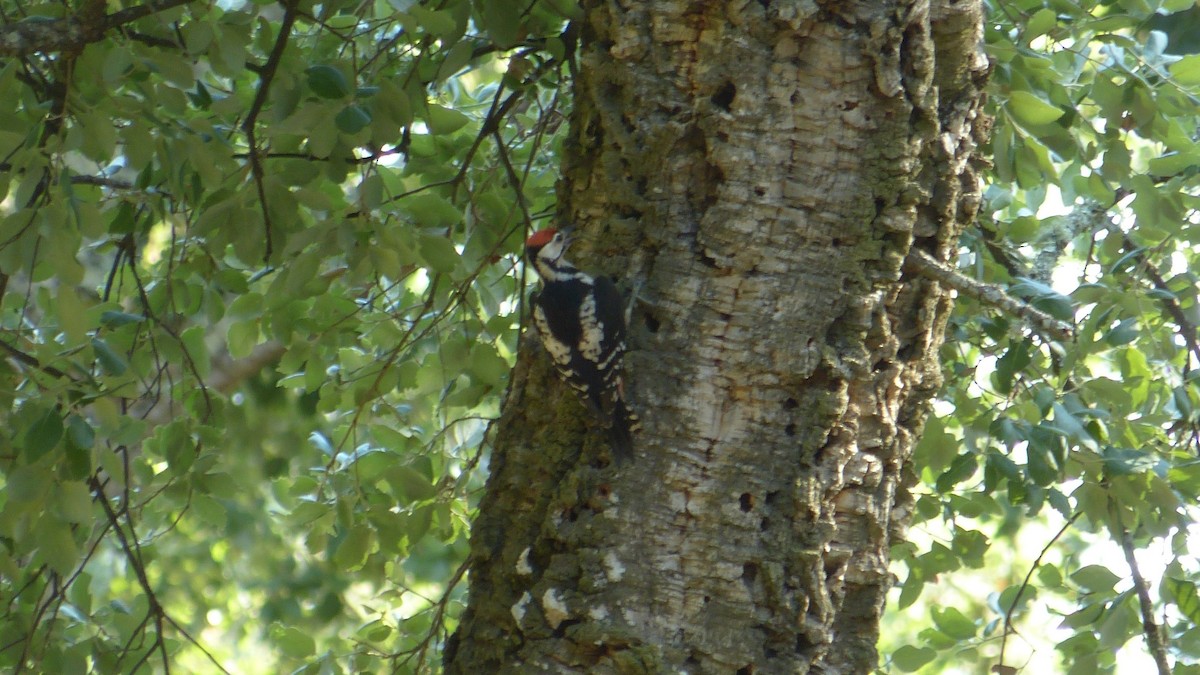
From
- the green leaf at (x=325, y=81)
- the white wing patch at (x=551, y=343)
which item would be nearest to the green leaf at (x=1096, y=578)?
the white wing patch at (x=551, y=343)

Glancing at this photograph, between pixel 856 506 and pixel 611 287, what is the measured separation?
634mm

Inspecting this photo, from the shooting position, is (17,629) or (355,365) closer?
(17,629)

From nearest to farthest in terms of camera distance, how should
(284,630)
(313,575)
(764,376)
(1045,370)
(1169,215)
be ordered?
1. (764,376)
2. (1169,215)
3. (284,630)
4. (1045,370)
5. (313,575)

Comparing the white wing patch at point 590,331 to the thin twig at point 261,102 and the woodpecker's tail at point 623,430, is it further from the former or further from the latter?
the thin twig at point 261,102

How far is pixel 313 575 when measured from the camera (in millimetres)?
5473

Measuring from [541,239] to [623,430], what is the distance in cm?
79

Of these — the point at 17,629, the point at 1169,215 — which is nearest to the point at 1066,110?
the point at 1169,215

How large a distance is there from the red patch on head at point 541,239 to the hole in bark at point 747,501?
78 centimetres

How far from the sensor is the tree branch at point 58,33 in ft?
6.47

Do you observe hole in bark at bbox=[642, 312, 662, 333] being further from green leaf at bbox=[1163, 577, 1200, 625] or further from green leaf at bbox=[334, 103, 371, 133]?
green leaf at bbox=[1163, 577, 1200, 625]

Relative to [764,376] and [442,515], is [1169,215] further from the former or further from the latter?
[442,515]

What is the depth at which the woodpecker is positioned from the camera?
1.95 metres

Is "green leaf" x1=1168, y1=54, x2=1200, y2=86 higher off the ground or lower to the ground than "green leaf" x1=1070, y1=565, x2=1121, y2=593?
higher

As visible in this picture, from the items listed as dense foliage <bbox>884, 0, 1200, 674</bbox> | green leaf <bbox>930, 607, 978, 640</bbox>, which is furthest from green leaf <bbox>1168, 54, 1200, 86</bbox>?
green leaf <bbox>930, 607, 978, 640</bbox>
